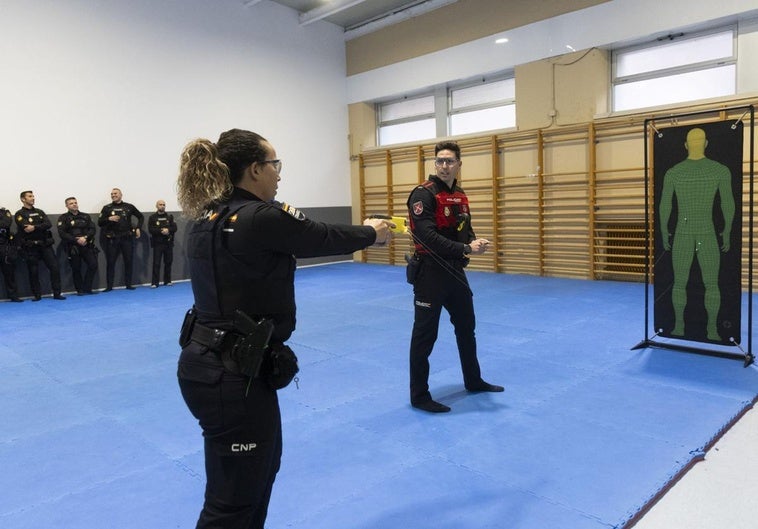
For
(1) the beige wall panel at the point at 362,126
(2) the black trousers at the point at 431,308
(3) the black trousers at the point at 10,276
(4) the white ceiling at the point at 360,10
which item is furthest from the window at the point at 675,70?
(3) the black trousers at the point at 10,276

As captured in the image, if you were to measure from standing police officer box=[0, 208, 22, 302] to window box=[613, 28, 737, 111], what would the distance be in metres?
11.4

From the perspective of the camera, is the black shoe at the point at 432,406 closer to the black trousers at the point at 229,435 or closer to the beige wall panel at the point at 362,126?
the black trousers at the point at 229,435

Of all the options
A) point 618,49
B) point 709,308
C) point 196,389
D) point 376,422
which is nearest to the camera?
point 196,389

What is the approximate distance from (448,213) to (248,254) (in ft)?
8.32

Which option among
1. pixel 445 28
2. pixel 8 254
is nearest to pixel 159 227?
pixel 8 254

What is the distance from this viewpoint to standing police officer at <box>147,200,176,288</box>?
11.8m

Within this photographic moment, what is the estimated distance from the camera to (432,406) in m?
4.16

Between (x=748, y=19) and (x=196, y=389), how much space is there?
1104 centimetres

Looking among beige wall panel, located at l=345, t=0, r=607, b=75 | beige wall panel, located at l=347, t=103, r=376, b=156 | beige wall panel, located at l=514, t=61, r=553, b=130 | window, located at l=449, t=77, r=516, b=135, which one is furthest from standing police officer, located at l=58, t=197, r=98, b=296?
beige wall panel, located at l=514, t=61, r=553, b=130

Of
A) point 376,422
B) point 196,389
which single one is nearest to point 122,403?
point 376,422

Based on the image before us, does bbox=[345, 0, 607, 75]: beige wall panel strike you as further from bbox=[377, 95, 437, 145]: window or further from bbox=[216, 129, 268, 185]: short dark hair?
bbox=[216, 129, 268, 185]: short dark hair

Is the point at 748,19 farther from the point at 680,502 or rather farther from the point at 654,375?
the point at 680,502

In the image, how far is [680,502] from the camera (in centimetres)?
285

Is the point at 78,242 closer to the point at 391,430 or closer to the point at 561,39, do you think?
the point at 391,430
